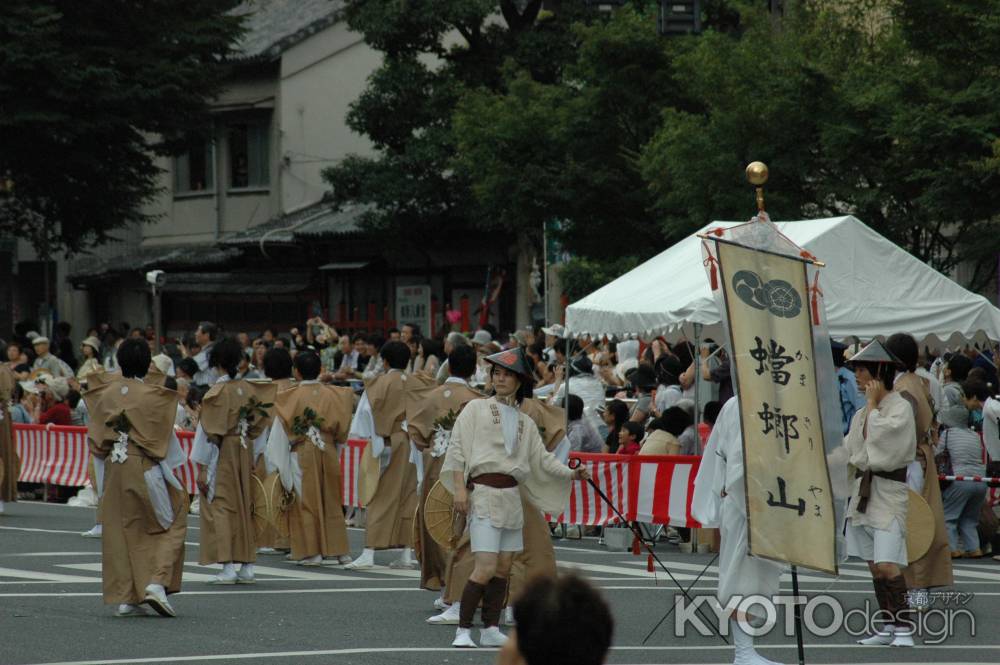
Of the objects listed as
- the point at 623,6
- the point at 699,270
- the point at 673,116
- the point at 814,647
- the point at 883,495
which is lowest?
the point at 814,647

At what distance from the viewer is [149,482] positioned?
11.2 meters

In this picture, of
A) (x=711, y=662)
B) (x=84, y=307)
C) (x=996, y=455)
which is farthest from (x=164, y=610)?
(x=84, y=307)

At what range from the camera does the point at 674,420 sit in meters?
15.9

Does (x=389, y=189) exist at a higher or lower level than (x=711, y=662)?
higher

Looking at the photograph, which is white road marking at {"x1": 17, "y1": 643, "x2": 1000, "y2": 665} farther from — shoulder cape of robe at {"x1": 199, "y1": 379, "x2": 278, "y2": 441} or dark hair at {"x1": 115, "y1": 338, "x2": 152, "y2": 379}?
shoulder cape of robe at {"x1": 199, "y1": 379, "x2": 278, "y2": 441}

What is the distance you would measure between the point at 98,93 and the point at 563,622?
2848 cm

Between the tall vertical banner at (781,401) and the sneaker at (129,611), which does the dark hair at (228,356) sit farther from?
the tall vertical banner at (781,401)

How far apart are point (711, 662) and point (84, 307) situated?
3757 cm

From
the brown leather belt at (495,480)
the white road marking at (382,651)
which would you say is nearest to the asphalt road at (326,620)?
the white road marking at (382,651)

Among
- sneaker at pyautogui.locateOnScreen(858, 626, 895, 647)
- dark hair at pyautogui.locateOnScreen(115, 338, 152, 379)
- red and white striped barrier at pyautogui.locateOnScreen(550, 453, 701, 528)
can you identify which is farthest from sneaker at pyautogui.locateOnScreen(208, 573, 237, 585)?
sneaker at pyautogui.locateOnScreen(858, 626, 895, 647)

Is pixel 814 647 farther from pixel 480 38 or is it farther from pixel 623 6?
pixel 480 38

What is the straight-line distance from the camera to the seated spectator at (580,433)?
16.7m

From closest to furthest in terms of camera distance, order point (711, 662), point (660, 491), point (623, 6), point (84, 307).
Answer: point (711, 662) < point (660, 491) < point (623, 6) < point (84, 307)

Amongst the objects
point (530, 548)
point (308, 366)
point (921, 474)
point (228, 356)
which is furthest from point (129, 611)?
point (921, 474)
